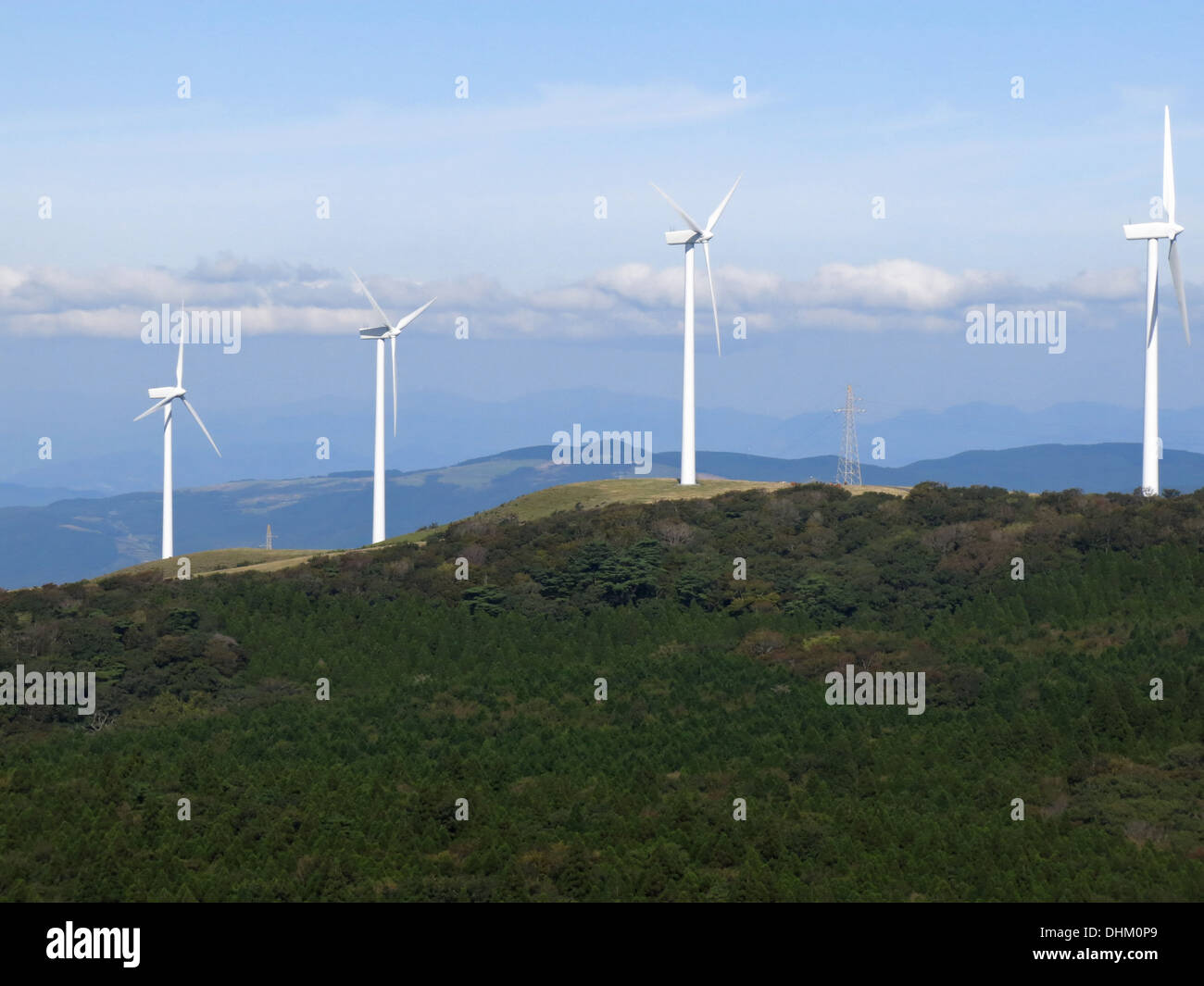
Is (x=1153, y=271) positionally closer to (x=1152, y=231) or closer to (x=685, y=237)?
(x=1152, y=231)

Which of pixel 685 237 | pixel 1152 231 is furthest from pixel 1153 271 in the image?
pixel 685 237

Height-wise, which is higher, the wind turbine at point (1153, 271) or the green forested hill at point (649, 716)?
the wind turbine at point (1153, 271)

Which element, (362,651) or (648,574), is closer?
(362,651)

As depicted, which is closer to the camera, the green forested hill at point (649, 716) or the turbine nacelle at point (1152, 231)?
the green forested hill at point (649, 716)
